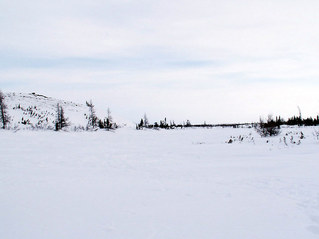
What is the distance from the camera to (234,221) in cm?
301

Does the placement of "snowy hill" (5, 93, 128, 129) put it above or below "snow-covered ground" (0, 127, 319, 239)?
above

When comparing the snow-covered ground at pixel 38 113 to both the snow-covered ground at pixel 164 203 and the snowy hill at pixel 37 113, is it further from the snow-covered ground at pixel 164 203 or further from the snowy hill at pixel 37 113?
the snow-covered ground at pixel 164 203

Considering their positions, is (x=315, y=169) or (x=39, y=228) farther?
(x=315, y=169)

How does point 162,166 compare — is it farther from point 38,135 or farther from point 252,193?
point 38,135

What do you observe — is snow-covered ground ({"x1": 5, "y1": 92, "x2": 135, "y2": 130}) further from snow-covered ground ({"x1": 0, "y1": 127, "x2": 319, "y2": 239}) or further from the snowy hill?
snow-covered ground ({"x1": 0, "y1": 127, "x2": 319, "y2": 239})

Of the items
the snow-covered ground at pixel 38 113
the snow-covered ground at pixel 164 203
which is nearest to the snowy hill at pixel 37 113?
the snow-covered ground at pixel 38 113

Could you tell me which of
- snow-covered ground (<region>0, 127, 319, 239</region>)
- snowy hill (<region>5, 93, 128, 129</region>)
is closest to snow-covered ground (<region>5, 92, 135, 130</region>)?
snowy hill (<region>5, 93, 128, 129</region>)

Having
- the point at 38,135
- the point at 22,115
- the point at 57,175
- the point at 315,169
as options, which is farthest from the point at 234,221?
the point at 22,115

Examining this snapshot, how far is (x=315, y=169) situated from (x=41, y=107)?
5922 centimetres

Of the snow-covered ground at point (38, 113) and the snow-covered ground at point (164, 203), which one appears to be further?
the snow-covered ground at point (38, 113)

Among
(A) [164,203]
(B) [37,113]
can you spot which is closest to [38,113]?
(B) [37,113]

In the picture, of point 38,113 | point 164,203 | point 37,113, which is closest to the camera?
point 164,203

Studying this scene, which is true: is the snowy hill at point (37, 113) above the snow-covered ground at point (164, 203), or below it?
above

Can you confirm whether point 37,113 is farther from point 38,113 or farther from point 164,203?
point 164,203
